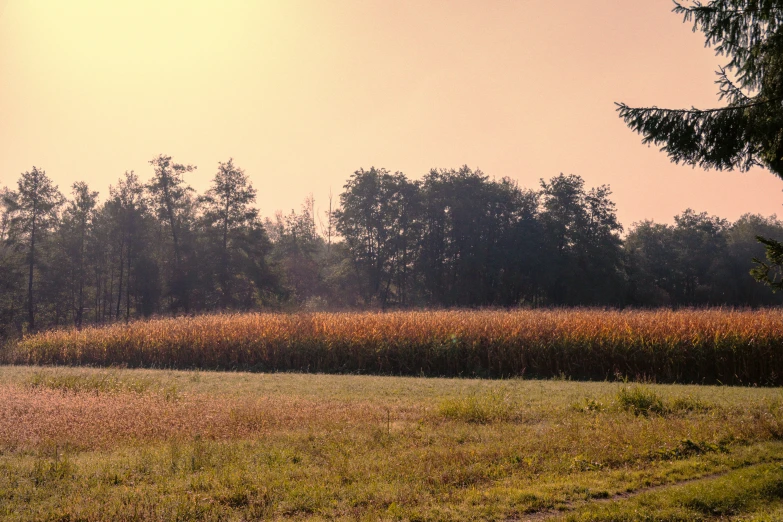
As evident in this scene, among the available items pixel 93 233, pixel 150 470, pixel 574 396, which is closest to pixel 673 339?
Result: pixel 574 396

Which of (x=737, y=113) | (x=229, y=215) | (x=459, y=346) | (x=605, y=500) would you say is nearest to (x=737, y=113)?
(x=737, y=113)

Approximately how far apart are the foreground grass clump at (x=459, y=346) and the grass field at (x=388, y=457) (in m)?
5.03

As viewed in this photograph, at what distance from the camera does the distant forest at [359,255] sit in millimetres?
53191

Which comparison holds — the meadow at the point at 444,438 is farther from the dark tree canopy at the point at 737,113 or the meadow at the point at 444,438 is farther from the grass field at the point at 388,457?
the dark tree canopy at the point at 737,113

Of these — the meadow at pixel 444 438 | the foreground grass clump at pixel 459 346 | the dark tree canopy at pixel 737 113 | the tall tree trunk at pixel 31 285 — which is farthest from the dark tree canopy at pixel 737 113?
the tall tree trunk at pixel 31 285

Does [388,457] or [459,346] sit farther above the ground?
[459,346]

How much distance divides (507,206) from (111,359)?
45.0 metres

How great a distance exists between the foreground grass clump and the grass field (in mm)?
5031

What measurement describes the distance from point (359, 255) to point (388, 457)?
175 ft

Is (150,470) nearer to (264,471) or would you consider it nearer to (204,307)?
(264,471)

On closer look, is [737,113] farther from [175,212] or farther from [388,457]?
[175,212]

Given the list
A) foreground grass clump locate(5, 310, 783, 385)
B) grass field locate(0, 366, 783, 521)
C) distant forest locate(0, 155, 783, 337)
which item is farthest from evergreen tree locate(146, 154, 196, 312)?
grass field locate(0, 366, 783, 521)

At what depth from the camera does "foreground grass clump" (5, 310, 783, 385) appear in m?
18.7

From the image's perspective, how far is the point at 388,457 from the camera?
8.41 m
